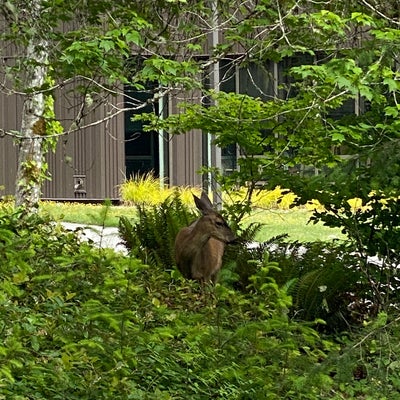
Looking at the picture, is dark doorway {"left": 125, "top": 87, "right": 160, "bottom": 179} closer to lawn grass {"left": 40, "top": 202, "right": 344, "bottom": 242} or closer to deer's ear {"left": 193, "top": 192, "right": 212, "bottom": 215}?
lawn grass {"left": 40, "top": 202, "right": 344, "bottom": 242}

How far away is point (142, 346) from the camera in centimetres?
525

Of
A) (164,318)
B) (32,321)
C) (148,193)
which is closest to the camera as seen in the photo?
(32,321)

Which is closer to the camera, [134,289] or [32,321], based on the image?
[32,321]

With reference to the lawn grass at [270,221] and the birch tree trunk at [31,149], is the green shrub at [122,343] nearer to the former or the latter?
the birch tree trunk at [31,149]

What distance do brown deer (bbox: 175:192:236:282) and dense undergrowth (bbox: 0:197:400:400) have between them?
4.13 feet

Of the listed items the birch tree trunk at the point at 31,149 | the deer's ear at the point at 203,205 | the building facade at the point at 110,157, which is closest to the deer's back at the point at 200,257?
the deer's ear at the point at 203,205

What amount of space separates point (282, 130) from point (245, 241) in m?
1.28

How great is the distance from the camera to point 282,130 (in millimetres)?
10477

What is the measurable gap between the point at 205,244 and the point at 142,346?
3.66 m

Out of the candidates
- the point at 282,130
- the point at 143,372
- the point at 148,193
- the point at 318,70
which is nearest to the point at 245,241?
the point at 282,130

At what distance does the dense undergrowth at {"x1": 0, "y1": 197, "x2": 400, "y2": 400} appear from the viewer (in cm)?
461

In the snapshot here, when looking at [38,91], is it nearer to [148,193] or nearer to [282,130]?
[282,130]

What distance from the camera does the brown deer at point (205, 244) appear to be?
8.77 m

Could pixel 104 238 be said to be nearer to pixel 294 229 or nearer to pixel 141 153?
pixel 294 229
